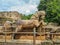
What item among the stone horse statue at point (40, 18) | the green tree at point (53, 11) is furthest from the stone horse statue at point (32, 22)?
the green tree at point (53, 11)

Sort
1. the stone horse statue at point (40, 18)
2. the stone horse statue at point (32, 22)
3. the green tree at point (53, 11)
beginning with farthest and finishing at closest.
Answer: the green tree at point (53, 11) < the stone horse statue at point (40, 18) < the stone horse statue at point (32, 22)

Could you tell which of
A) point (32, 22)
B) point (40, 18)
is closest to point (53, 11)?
point (40, 18)

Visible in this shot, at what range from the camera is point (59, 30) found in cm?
1470

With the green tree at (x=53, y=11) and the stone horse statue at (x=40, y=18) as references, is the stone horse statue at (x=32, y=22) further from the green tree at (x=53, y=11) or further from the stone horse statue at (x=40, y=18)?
the green tree at (x=53, y=11)

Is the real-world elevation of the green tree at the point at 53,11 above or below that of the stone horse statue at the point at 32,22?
below

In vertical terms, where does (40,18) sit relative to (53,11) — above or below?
above

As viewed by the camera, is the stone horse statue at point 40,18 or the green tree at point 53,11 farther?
the green tree at point 53,11

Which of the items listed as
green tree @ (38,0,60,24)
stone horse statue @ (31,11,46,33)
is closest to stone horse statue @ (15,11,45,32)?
stone horse statue @ (31,11,46,33)

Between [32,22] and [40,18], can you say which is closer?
[32,22]

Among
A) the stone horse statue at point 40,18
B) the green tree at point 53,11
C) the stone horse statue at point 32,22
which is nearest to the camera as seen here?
the stone horse statue at point 32,22

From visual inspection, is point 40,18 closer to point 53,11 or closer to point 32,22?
point 32,22

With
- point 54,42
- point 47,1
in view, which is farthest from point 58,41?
point 47,1

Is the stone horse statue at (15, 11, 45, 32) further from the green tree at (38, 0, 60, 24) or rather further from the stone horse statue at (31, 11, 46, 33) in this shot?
the green tree at (38, 0, 60, 24)

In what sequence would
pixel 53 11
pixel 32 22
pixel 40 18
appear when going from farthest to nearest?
pixel 53 11, pixel 40 18, pixel 32 22
